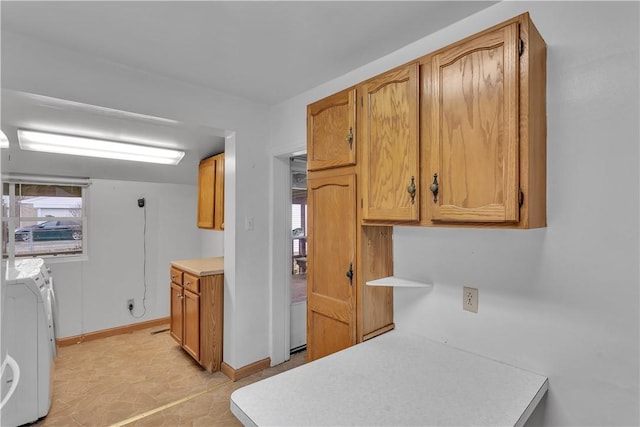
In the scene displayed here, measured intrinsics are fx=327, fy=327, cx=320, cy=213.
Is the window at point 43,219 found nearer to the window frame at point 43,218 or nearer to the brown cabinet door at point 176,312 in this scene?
the window frame at point 43,218

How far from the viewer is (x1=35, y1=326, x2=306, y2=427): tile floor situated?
2172mm

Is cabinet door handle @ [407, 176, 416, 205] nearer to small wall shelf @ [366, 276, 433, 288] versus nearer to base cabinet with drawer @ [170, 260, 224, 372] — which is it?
small wall shelf @ [366, 276, 433, 288]

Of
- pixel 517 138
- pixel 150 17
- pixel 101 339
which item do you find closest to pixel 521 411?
pixel 517 138

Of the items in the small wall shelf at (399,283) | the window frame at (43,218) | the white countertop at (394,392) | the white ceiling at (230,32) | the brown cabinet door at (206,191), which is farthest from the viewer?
the brown cabinet door at (206,191)

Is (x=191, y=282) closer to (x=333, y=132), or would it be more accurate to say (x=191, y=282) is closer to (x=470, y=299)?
(x=333, y=132)

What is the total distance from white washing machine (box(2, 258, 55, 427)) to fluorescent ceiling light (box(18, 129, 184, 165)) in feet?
3.70

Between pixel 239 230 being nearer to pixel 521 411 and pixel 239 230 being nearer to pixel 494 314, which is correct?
pixel 494 314

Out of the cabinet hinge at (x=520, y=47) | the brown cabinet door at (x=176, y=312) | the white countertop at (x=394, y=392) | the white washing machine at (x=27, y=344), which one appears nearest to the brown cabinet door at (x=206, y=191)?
the brown cabinet door at (x=176, y=312)

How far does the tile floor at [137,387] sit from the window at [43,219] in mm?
1036

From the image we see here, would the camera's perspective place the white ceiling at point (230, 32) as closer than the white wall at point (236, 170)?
Yes

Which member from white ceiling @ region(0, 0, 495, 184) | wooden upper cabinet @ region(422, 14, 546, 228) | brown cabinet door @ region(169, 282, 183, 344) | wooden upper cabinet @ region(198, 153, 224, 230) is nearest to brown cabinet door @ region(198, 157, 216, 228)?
wooden upper cabinet @ region(198, 153, 224, 230)

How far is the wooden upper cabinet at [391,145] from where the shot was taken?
1.39 m

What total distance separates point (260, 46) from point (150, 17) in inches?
21.7

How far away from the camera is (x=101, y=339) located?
11.5 ft
